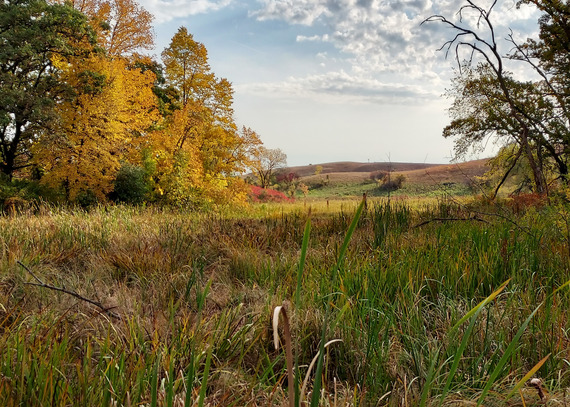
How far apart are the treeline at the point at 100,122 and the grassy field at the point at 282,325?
993 cm

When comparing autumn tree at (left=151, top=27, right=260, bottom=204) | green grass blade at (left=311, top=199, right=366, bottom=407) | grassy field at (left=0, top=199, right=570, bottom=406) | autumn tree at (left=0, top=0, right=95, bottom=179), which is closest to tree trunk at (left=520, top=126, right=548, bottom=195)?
grassy field at (left=0, top=199, right=570, bottom=406)

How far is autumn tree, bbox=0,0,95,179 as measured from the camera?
587 inches

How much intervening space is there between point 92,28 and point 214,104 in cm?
679

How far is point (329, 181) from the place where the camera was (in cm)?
5762

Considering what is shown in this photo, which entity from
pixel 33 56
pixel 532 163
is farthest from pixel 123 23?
pixel 532 163

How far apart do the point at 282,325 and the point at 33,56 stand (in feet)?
61.6

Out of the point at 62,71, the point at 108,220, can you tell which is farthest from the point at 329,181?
the point at 108,220

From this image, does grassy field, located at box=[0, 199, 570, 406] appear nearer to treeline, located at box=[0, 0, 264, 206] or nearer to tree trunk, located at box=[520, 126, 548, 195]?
tree trunk, located at box=[520, 126, 548, 195]

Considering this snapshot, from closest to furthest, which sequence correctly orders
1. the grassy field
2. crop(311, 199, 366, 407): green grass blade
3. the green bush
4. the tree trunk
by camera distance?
1. crop(311, 199, 366, 407): green grass blade
2. the grassy field
3. the tree trunk
4. the green bush

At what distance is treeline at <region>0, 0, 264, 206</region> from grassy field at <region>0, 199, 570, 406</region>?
993cm

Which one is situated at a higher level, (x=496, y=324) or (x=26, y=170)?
(x=26, y=170)

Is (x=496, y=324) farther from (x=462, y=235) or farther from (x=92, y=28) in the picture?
(x=92, y=28)

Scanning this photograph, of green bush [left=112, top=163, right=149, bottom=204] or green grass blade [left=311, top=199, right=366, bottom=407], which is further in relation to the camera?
green bush [left=112, top=163, right=149, bottom=204]

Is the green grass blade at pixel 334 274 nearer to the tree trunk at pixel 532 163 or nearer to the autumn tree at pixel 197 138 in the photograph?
the tree trunk at pixel 532 163
